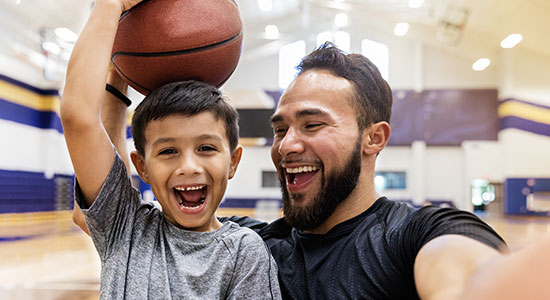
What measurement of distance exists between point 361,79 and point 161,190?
1.90ft

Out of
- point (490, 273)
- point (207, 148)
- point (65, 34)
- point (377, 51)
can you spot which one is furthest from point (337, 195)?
point (377, 51)

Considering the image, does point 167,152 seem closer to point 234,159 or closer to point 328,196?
point 234,159

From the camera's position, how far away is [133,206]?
1009mm

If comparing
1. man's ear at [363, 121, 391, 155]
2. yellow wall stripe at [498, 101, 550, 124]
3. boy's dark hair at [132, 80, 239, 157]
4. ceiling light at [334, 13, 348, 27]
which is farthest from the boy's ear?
yellow wall stripe at [498, 101, 550, 124]

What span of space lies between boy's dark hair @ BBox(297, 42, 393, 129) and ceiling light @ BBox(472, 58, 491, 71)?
33.1 ft

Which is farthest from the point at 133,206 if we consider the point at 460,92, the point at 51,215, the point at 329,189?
the point at 460,92

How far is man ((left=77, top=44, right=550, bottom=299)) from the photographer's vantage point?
972 mm

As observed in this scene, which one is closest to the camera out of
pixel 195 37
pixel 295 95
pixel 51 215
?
pixel 195 37

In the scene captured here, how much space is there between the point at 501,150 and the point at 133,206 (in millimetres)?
10415

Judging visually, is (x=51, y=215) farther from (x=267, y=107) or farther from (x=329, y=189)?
(x=329, y=189)

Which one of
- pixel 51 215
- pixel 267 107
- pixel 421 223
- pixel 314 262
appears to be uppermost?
pixel 267 107

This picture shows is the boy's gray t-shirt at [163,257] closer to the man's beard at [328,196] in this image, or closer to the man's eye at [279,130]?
the man's beard at [328,196]

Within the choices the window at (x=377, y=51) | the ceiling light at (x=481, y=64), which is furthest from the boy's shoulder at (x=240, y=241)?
the ceiling light at (x=481, y=64)

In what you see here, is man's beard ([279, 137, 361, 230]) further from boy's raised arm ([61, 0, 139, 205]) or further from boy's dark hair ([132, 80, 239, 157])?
boy's raised arm ([61, 0, 139, 205])
